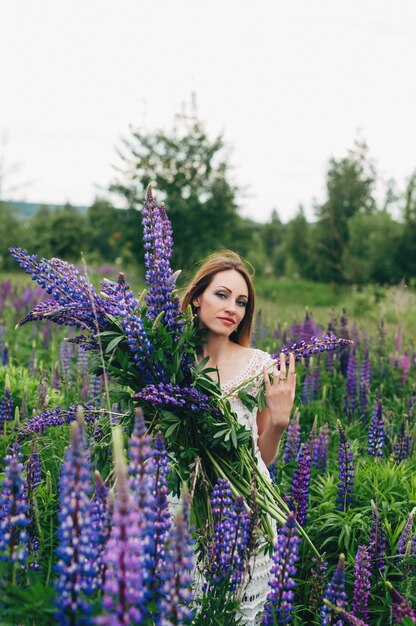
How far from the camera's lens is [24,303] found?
28.5 feet

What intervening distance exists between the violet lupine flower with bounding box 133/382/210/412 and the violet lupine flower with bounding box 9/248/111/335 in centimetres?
36

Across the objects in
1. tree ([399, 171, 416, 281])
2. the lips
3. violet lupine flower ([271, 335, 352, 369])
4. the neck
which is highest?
tree ([399, 171, 416, 281])

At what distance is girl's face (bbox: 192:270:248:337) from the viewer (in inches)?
131

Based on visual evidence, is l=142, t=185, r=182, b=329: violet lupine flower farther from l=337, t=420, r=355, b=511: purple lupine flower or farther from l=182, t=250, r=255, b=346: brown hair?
l=337, t=420, r=355, b=511: purple lupine flower

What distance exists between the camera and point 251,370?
3.32 meters

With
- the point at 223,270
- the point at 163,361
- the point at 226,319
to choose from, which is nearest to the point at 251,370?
the point at 226,319

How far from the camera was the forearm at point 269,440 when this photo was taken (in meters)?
3.09

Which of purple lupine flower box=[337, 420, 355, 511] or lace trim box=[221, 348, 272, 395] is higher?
lace trim box=[221, 348, 272, 395]

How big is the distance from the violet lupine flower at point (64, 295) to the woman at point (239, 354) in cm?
75

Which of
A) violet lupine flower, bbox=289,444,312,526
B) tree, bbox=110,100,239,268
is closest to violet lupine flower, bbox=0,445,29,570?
violet lupine flower, bbox=289,444,312,526

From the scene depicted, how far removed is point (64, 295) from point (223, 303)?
105 centimetres

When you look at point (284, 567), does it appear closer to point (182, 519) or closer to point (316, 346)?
point (182, 519)

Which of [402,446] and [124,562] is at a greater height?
[124,562]

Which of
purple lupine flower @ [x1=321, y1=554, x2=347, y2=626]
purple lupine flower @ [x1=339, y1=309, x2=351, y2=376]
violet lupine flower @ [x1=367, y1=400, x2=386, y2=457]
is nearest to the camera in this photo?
purple lupine flower @ [x1=321, y1=554, x2=347, y2=626]
